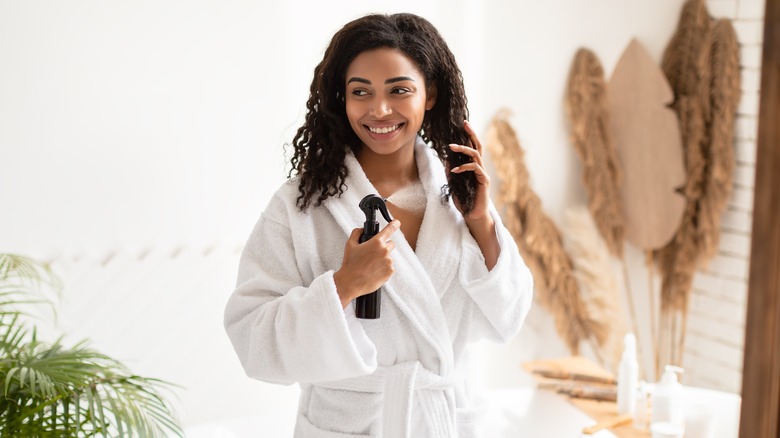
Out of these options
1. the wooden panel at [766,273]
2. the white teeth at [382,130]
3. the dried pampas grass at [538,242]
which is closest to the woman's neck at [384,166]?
the white teeth at [382,130]

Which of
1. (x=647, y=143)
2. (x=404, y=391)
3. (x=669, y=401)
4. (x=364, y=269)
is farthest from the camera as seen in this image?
(x=647, y=143)

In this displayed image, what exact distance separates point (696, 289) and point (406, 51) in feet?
6.73

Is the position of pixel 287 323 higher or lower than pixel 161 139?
lower

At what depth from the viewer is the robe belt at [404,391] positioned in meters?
1.46

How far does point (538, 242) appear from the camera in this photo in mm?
2846

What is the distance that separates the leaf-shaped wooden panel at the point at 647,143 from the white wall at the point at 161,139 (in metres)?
0.46

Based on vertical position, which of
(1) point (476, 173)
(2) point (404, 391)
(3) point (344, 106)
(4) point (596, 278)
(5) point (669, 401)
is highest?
(3) point (344, 106)

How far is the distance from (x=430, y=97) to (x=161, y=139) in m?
1.13

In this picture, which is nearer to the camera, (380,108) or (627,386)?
(380,108)

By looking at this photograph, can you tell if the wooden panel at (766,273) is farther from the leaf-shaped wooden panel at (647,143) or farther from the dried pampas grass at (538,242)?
the leaf-shaped wooden panel at (647,143)

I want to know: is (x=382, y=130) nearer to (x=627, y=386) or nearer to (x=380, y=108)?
(x=380, y=108)

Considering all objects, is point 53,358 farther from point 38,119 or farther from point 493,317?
point 38,119

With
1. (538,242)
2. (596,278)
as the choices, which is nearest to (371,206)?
(538,242)

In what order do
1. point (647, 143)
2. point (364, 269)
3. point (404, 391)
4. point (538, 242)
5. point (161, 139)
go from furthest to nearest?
point (647, 143), point (538, 242), point (161, 139), point (404, 391), point (364, 269)
